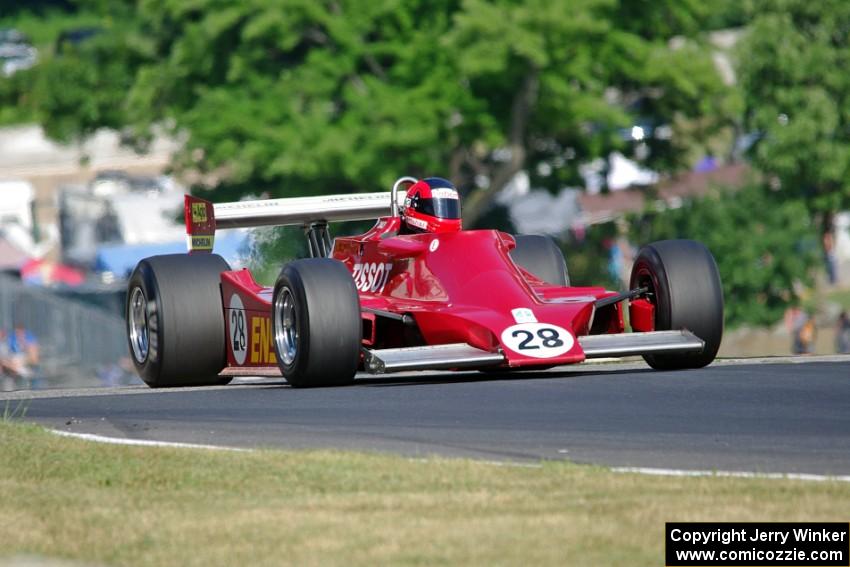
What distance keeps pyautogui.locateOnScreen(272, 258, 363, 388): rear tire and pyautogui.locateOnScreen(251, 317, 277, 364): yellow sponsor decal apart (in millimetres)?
708

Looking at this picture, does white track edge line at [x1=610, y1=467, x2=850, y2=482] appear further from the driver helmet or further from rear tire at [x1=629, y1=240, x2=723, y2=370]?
the driver helmet

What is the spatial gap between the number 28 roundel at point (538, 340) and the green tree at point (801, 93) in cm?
2824

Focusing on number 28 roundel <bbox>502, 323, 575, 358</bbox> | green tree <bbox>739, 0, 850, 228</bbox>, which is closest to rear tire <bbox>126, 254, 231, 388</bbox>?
number 28 roundel <bbox>502, 323, 575, 358</bbox>

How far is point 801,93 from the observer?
39.3 meters

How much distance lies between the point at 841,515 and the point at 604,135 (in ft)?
92.2

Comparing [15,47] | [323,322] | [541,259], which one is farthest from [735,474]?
[15,47]

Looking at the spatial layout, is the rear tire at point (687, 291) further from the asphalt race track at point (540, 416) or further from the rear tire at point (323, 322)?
the rear tire at point (323, 322)

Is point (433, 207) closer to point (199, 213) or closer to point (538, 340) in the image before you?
point (538, 340)

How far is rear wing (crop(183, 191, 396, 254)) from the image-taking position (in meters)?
14.2

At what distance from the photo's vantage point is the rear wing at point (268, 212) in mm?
14211

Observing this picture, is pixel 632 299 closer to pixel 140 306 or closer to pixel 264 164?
pixel 140 306

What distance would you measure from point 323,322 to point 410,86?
21759mm

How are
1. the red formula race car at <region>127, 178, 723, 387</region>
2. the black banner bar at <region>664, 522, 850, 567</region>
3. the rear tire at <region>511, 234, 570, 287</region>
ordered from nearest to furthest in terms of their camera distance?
the black banner bar at <region>664, 522, 850, 567</region> < the red formula race car at <region>127, 178, 723, 387</region> < the rear tire at <region>511, 234, 570, 287</region>

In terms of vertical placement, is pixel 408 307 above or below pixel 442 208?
below
